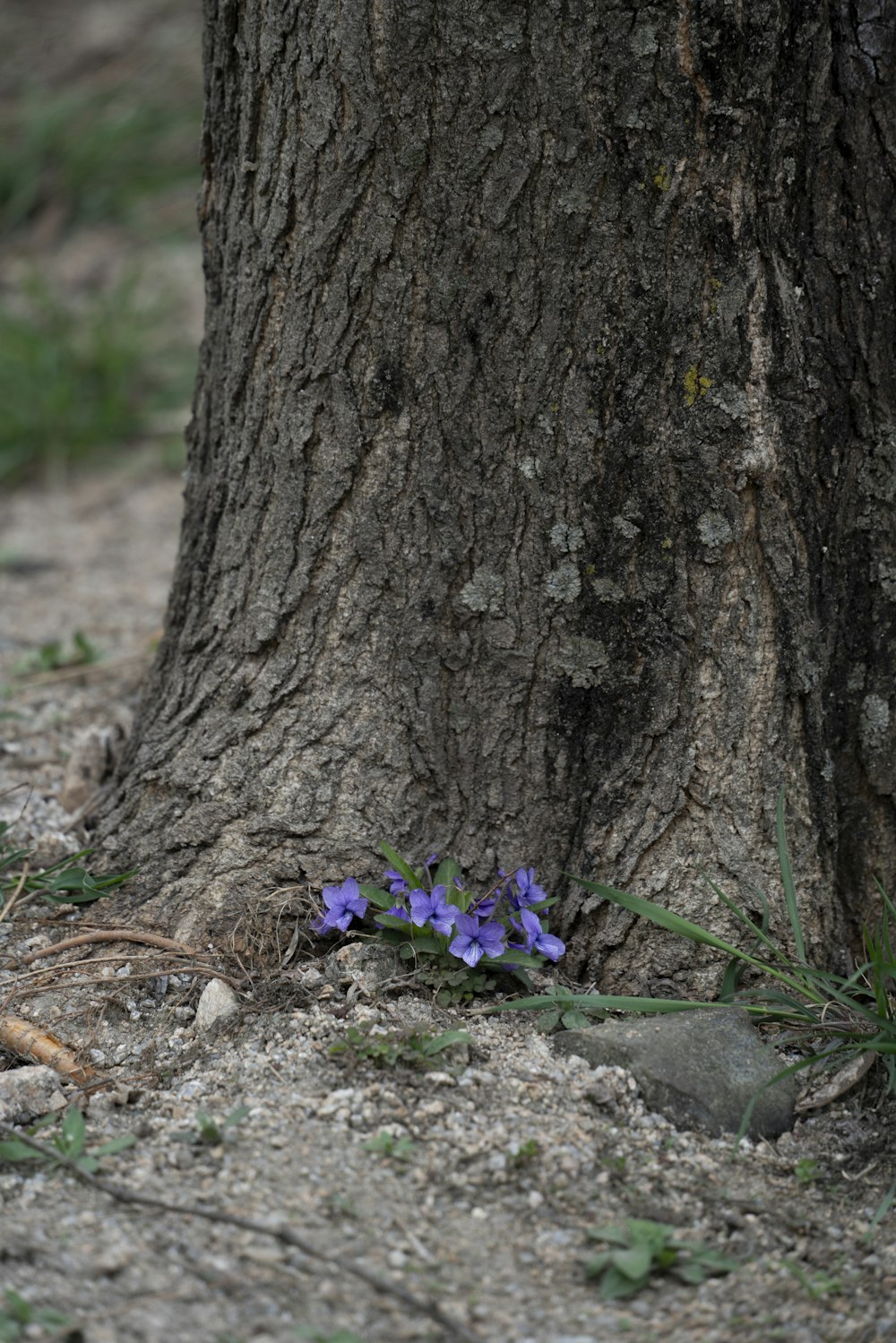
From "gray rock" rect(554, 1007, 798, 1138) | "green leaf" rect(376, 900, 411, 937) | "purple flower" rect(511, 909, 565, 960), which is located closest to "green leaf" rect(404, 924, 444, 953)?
"green leaf" rect(376, 900, 411, 937)

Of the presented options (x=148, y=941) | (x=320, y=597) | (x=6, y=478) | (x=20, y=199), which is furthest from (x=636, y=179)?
(x=20, y=199)

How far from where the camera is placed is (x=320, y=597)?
2.29 meters

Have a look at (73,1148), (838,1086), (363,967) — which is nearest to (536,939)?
(363,967)

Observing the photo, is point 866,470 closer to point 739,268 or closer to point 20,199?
point 739,268

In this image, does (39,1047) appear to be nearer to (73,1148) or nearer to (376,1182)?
(73,1148)

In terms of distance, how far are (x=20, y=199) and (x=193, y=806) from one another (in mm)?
5649

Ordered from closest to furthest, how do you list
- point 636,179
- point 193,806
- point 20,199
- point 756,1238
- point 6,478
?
point 756,1238 < point 636,179 < point 193,806 < point 6,478 < point 20,199

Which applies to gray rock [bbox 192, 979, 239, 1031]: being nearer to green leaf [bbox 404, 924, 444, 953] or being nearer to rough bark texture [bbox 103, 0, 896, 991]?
rough bark texture [bbox 103, 0, 896, 991]

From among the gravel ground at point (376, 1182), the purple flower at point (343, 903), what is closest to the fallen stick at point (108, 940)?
the gravel ground at point (376, 1182)

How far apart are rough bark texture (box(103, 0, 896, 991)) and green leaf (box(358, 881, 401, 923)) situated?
0.09m

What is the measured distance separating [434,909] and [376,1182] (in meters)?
0.48

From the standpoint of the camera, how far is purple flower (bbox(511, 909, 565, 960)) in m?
2.14

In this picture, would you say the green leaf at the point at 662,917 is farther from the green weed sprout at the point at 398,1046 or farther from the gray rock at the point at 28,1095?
the gray rock at the point at 28,1095

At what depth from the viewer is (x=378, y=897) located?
85.8 inches
